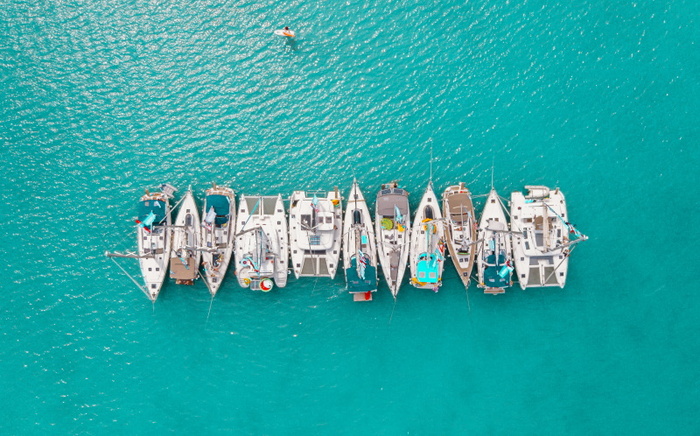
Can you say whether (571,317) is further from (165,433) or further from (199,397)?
(165,433)

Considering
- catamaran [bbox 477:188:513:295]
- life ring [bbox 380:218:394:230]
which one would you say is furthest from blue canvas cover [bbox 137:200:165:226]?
catamaran [bbox 477:188:513:295]

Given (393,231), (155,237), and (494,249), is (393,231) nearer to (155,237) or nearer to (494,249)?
(494,249)

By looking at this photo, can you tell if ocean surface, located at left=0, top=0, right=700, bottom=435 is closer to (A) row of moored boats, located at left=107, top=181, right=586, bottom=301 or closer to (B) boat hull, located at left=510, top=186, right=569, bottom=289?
(B) boat hull, located at left=510, top=186, right=569, bottom=289

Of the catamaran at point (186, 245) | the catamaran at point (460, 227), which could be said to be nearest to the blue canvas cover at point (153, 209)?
the catamaran at point (186, 245)

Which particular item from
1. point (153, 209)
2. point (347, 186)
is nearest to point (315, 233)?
point (347, 186)

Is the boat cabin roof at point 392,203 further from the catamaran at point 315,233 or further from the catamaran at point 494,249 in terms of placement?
the catamaran at point 494,249

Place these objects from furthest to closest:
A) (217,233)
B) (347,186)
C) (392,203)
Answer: (347,186), (217,233), (392,203)

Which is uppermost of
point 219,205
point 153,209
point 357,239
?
point 219,205
